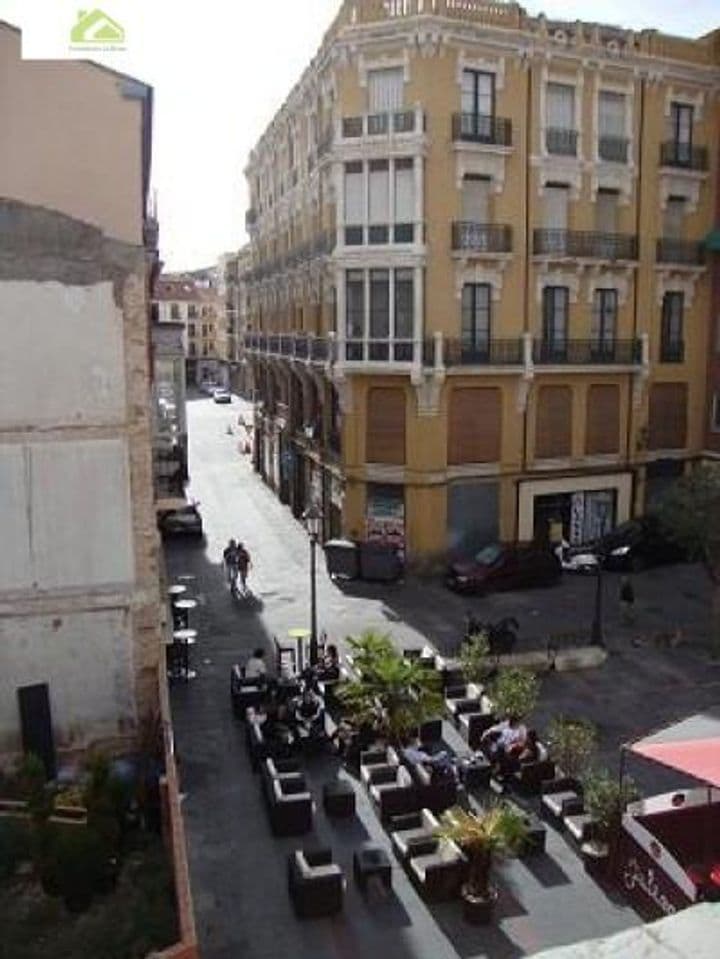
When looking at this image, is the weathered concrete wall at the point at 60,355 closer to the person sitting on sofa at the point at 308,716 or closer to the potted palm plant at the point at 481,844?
the person sitting on sofa at the point at 308,716

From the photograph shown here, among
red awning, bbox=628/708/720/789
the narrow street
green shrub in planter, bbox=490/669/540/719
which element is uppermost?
red awning, bbox=628/708/720/789

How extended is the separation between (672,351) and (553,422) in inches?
232

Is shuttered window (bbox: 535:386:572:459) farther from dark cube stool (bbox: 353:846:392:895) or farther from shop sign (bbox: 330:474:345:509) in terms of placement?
dark cube stool (bbox: 353:846:392:895)

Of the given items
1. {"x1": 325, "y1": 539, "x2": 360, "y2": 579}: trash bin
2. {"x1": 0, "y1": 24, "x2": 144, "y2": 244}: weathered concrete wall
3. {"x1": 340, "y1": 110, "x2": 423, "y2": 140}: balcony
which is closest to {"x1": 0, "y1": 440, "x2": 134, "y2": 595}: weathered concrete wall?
{"x1": 0, "y1": 24, "x2": 144, "y2": 244}: weathered concrete wall

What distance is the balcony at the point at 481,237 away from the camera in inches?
1214

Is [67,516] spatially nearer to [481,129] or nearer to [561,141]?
[481,129]

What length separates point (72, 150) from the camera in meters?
18.4

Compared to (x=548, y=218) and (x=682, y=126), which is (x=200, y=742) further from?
(x=682, y=126)

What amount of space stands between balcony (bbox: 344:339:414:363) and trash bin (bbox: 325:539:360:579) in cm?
604

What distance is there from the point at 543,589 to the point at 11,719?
17901 millimetres

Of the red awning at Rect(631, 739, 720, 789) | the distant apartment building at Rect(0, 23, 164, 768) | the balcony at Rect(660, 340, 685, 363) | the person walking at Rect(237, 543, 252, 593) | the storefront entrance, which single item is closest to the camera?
the red awning at Rect(631, 739, 720, 789)

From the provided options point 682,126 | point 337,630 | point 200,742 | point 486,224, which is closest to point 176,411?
point 337,630

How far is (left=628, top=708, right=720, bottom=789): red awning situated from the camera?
13.1 meters

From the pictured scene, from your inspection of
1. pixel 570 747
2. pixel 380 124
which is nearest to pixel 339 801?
pixel 570 747
